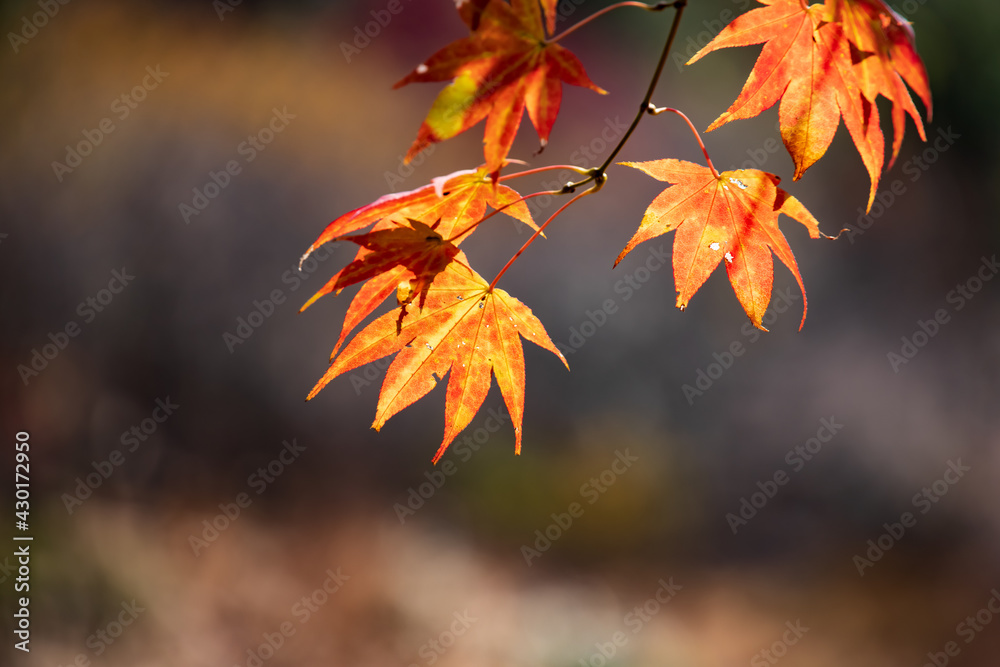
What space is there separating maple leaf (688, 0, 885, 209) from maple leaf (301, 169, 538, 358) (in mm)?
186

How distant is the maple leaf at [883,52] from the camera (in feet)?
1.33

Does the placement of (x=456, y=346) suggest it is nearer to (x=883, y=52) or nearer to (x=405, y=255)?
(x=405, y=255)

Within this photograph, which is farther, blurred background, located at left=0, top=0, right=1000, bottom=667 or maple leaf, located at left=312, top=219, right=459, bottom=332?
blurred background, located at left=0, top=0, right=1000, bottom=667

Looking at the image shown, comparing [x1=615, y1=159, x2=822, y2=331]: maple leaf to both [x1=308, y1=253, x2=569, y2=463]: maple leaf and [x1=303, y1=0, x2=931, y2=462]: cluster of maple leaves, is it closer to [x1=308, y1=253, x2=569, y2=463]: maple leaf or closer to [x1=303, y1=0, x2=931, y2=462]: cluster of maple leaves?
[x1=303, y1=0, x2=931, y2=462]: cluster of maple leaves

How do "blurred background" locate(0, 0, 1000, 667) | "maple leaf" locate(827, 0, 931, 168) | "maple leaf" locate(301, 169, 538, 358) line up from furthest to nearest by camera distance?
1. "blurred background" locate(0, 0, 1000, 667)
2. "maple leaf" locate(301, 169, 538, 358)
3. "maple leaf" locate(827, 0, 931, 168)

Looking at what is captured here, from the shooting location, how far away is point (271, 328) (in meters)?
2.34

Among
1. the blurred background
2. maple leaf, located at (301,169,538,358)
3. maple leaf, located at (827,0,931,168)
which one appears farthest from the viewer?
the blurred background

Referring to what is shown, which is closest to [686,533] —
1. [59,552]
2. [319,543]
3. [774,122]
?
[319,543]

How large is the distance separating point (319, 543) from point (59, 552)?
0.75m

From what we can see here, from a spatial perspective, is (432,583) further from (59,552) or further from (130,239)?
(130,239)

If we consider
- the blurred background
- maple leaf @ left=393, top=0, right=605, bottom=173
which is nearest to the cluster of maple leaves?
maple leaf @ left=393, top=0, right=605, bottom=173

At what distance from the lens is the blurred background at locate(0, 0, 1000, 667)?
6.64 ft

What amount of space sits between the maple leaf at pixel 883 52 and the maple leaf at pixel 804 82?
3cm

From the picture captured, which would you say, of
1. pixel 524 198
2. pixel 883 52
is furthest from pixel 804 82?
pixel 524 198
